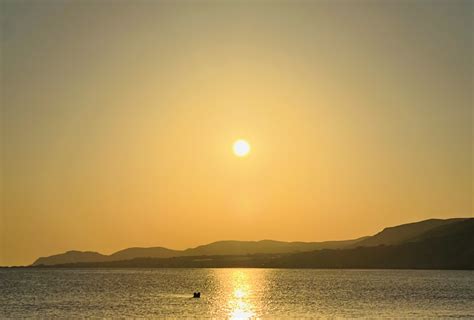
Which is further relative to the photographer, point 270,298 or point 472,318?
point 270,298

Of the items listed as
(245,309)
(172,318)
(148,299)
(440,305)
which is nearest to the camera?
(172,318)

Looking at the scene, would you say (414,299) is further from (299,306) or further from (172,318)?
(172,318)

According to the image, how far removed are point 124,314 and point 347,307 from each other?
38.9 metres

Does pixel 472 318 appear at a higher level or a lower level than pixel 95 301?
lower

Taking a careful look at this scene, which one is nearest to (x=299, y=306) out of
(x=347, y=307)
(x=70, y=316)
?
(x=347, y=307)

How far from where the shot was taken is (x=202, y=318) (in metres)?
108

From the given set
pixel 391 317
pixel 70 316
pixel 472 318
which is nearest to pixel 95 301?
pixel 70 316

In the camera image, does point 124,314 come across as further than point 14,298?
No

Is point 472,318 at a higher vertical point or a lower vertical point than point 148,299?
lower

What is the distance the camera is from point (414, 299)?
149 m

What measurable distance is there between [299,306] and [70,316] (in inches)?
1598

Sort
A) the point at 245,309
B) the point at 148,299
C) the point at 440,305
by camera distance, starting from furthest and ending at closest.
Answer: the point at 148,299
the point at 440,305
the point at 245,309

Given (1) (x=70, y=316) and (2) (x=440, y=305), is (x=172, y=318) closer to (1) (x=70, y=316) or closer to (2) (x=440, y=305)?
(1) (x=70, y=316)

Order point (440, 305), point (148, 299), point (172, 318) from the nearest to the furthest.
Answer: point (172, 318) < point (440, 305) < point (148, 299)
